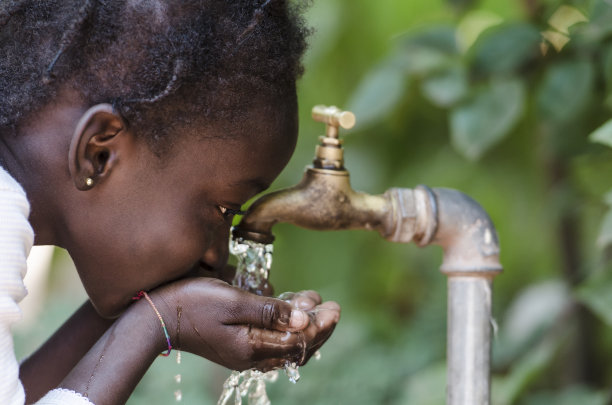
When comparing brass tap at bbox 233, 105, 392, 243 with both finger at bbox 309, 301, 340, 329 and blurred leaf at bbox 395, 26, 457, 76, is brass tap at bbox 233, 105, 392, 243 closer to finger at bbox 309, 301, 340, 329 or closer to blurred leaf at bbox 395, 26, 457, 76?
finger at bbox 309, 301, 340, 329

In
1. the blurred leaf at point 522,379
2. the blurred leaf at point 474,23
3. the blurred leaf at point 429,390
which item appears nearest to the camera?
the blurred leaf at point 522,379

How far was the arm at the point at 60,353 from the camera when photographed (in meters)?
1.10

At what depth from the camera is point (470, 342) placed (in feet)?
3.27

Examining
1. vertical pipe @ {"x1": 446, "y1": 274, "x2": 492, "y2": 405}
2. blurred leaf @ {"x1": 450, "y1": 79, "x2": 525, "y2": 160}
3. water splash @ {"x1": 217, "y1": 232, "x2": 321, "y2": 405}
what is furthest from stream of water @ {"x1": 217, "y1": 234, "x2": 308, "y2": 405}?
blurred leaf @ {"x1": 450, "y1": 79, "x2": 525, "y2": 160}

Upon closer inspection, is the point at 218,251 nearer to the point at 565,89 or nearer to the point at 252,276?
the point at 252,276

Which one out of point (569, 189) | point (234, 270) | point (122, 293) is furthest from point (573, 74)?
point (122, 293)

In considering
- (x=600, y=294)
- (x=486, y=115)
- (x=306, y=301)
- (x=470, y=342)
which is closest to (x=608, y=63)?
(x=486, y=115)

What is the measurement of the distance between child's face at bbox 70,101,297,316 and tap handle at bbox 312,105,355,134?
0.07m

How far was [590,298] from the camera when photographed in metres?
1.07

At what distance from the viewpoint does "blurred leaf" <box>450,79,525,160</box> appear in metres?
1.22

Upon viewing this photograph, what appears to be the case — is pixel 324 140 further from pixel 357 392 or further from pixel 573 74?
pixel 357 392

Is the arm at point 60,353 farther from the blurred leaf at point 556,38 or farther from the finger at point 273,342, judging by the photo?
the blurred leaf at point 556,38

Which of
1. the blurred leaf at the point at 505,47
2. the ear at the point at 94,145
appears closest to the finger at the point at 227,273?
the ear at the point at 94,145

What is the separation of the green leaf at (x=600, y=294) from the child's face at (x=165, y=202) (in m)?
0.47
